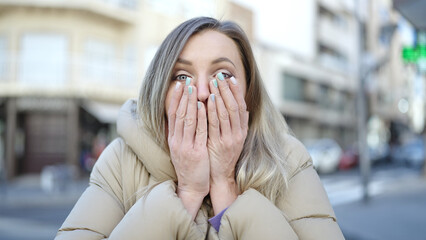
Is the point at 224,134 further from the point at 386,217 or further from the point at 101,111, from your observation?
the point at 101,111

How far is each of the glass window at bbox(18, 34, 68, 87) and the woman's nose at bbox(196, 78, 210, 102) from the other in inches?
628

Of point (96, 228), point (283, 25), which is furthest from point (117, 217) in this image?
point (283, 25)

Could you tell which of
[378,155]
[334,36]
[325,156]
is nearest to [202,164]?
[325,156]

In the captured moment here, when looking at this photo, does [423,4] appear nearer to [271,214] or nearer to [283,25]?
[271,214]

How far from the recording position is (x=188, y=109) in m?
1.33

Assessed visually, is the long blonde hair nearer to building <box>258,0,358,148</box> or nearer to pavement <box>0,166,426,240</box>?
pavement <box>0,166,426,240</box>

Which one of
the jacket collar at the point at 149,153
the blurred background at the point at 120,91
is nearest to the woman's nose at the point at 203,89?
the jacket collar at the point at 149,153

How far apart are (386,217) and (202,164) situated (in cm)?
698

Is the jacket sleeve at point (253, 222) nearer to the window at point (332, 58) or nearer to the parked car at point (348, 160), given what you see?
the parked car at point (348, 160)

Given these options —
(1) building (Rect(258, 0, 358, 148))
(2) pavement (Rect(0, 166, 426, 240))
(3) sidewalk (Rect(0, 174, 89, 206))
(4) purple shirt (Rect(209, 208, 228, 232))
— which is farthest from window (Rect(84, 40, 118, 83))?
(4) purple shirt (Rect(209, 208, 228, 232))

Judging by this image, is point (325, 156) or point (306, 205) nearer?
point (306, 205)

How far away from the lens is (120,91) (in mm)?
17391

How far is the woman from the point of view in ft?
4.26

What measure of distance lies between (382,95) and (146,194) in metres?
43.7
